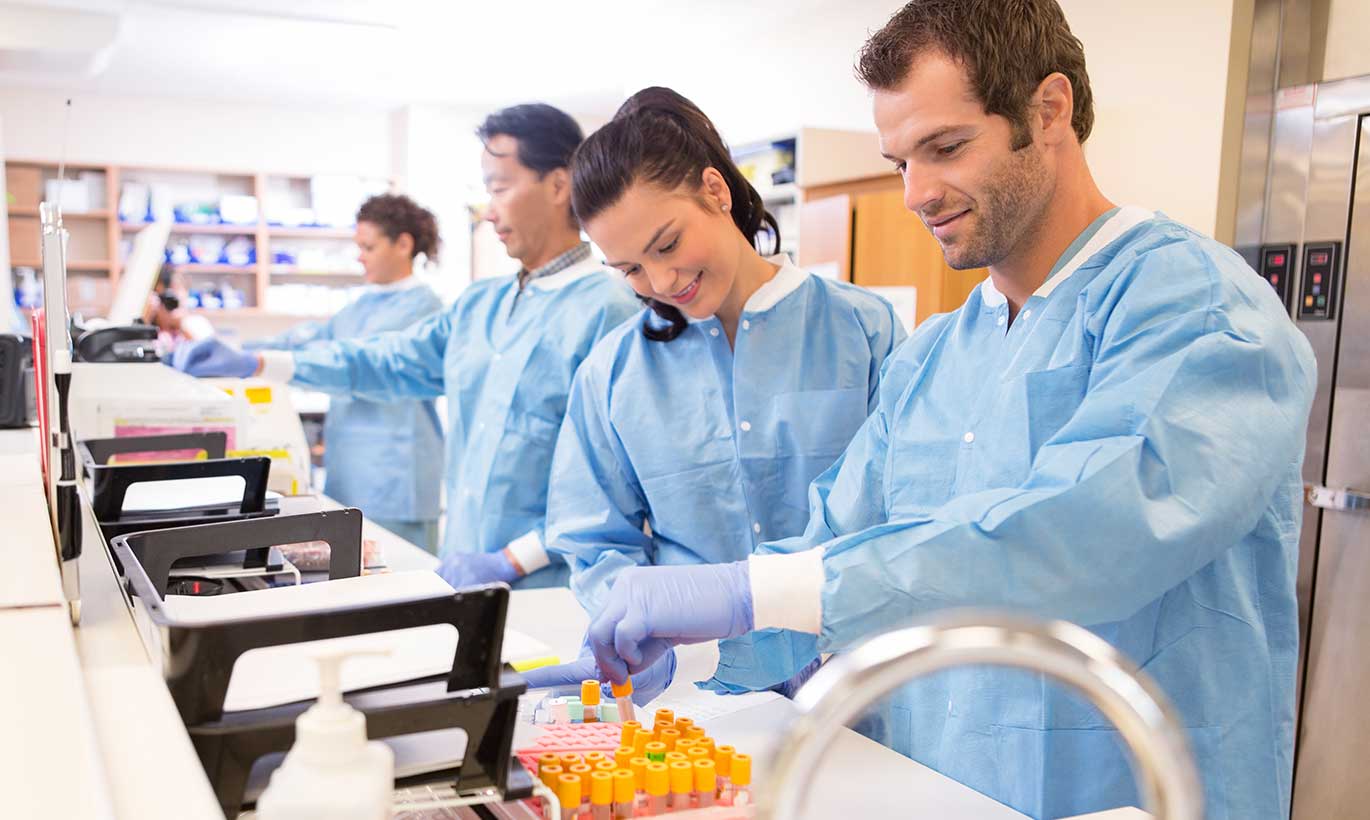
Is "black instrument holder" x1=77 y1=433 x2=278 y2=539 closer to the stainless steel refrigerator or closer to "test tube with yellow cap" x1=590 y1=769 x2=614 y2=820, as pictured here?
"test tube with yellow cap" x1=590 y1=769 x2=614 y2=820

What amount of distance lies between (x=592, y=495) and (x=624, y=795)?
0.93 meters

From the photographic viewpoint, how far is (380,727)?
66cm

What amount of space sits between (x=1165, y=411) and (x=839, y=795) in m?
0.45

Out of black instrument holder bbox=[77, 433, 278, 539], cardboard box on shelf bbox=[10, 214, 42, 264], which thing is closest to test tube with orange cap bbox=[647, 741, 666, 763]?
black instrument holder bbox=[77, 433, 278, 539]

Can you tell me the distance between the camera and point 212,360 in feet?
9.94

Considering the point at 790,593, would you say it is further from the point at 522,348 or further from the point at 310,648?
the point at 522,348

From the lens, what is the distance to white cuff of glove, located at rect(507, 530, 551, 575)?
214cm

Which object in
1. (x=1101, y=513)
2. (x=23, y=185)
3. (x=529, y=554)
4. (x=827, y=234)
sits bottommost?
(x=529, y=554)

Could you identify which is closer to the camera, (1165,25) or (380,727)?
(380,727)

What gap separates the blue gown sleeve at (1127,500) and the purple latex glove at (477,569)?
1.21 meters

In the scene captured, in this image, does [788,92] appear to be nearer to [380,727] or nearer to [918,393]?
[918,393]

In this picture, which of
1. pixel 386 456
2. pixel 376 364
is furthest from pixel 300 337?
pixel 376 364

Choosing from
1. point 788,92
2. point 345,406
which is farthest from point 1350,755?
point 788,92

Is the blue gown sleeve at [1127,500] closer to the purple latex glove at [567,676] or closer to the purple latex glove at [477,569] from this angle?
the purple latex glove at [567,676]
